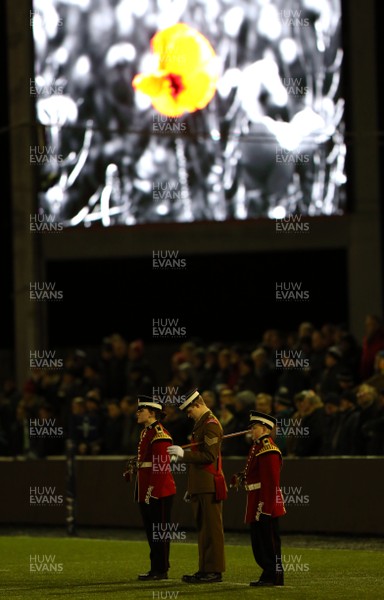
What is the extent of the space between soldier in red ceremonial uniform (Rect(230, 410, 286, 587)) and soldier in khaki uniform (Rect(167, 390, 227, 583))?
1.57 ft

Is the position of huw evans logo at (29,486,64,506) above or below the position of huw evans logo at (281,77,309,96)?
below

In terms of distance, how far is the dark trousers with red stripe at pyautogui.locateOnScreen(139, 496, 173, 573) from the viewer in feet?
47.9

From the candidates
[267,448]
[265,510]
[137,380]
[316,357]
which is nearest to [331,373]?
[316,357]

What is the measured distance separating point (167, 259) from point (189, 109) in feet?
11.5

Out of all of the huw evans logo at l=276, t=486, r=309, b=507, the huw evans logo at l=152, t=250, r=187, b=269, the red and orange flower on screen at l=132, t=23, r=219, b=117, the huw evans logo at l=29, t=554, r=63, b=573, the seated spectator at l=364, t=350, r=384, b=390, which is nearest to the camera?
the huw evans logo at l=29, t=554, r=63, b=573

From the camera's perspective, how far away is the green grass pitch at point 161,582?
1338 centimetres

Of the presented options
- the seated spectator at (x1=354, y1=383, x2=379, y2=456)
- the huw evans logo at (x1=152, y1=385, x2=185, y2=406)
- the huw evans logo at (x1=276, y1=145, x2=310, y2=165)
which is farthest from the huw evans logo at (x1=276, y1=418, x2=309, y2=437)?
the huw evans logo at (x1=276, y1=145, x2=310, y2=165)

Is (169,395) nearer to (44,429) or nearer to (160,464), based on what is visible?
(44,429)

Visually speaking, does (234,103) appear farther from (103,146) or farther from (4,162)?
(4,162)

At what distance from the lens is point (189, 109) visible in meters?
30.4

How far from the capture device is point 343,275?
102 ft


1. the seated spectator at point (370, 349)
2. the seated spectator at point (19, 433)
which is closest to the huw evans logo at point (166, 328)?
the seated spectator at point (19, 433)

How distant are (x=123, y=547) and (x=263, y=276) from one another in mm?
13461

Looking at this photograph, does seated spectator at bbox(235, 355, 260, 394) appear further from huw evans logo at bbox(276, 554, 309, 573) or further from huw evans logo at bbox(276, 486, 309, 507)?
huw evans logo at bbox(276, 554, 309, 573)
